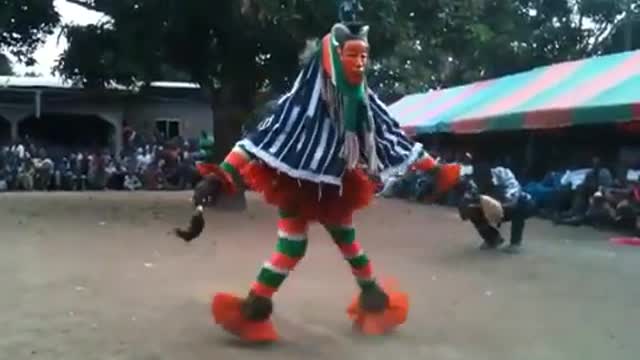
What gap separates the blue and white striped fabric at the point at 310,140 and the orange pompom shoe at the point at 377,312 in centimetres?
82

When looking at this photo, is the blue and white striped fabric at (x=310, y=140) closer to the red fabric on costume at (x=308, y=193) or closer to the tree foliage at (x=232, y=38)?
the red fabric on costume at (x=308, y=193)

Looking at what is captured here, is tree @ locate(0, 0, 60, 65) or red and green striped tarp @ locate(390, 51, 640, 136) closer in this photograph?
red and green striped tarp @ locate(390, 51, 640, 136)

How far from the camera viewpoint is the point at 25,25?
1561 cm

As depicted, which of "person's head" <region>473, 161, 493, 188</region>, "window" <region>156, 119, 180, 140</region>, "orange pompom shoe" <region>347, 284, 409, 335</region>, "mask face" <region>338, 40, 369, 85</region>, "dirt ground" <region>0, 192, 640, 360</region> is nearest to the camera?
"dirt ground" <region>0, 192, 640, 360</region>

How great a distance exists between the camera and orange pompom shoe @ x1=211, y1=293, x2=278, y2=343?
5.46m

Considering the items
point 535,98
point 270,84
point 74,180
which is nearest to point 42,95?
point 74,180

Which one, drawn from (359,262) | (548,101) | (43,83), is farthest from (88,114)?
(359,262)

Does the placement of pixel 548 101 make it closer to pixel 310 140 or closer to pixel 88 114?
pixel 310 140

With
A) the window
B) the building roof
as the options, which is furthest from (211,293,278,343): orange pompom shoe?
the window

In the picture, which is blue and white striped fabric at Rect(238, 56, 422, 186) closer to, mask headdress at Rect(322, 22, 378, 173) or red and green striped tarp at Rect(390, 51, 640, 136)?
mask headdress at Rect(322, 22, 378, 173)

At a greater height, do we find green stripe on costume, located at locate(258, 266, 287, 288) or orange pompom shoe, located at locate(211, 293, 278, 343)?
green stripe on costume, located at locate(258, 266, 287, 288)

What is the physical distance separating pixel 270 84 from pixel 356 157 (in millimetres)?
10732

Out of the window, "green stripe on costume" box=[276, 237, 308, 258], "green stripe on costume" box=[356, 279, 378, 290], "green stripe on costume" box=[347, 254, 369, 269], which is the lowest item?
the window

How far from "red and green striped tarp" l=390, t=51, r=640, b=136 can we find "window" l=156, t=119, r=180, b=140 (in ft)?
33.9
